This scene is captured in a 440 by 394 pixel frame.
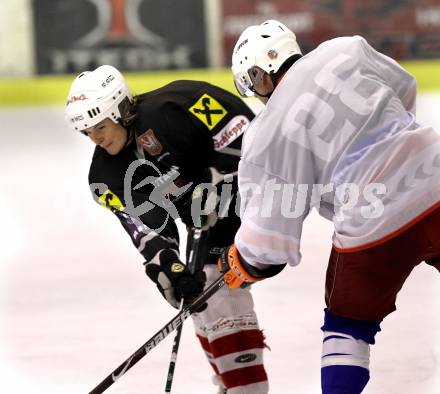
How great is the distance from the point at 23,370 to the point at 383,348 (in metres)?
1.17

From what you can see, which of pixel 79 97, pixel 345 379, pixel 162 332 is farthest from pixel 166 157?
pixel 345 379

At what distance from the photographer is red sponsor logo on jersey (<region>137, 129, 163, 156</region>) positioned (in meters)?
3.12

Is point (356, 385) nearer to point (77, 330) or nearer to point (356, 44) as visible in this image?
point (356, 44)

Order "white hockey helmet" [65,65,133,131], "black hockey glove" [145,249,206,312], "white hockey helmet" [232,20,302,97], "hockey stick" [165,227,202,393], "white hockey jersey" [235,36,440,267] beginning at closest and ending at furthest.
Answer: "white hockey jersey" [235,36,440,267], "white hockey helmet" [232,20,302,97], "black hockey glove" [145,249,206,312], "white hockey helmet" [65,65,133,131], "hockey stick" [165,227,202,393]

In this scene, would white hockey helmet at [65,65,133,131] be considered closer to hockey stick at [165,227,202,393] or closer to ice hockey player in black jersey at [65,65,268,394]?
ice hockey player in black jersey at [65,65,268,394]

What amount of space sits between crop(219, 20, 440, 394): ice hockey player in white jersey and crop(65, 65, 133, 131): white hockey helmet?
683 mm

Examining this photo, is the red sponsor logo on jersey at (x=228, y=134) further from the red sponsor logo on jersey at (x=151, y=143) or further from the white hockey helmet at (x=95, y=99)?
the white hockey helmet at (x=95, y=99)

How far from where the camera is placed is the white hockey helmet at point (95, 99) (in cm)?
307

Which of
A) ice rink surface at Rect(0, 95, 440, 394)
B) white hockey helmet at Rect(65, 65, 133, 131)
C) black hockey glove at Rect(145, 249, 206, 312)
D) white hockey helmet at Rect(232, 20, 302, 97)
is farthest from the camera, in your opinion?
ice rink surface at Rect(0, 95, 440, 394)

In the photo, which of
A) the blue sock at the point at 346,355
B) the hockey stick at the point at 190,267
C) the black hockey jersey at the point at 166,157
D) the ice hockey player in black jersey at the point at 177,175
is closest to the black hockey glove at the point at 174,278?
the ice hockey player in black jersey at the point at 177,175

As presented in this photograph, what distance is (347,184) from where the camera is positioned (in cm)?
244

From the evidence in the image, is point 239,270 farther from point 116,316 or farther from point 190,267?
point 116,316

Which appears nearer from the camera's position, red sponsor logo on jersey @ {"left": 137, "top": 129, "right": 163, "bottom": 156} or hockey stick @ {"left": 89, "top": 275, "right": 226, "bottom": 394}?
hockey stick @ {"left": 89, "top": 275, "right": 226, "bottom": 394}

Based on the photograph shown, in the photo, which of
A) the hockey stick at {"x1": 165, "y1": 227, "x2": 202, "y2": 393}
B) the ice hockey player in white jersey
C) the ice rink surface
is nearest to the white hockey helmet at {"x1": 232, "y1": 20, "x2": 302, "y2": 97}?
the ice hockey player in white jersey
